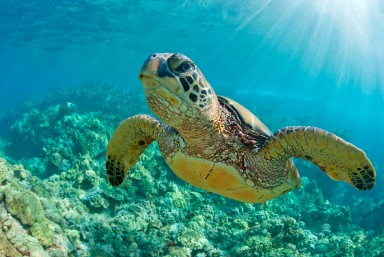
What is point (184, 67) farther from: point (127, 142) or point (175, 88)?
point (127, 142)

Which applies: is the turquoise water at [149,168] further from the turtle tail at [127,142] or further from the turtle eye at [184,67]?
the turtle eye at [184,67]

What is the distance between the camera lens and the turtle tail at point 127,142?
12.9 feet

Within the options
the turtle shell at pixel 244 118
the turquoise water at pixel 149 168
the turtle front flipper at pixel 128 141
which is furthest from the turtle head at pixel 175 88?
the turquoise water at pixel 149 168

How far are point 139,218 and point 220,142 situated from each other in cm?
386

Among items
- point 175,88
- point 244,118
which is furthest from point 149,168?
point 175,88

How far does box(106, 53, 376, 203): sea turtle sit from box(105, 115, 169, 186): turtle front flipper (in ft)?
0.04

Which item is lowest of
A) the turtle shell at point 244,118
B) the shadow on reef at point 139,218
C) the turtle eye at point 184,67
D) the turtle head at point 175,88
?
the shadow on reef at point 139,218

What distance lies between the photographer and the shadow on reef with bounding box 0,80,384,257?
4.95 metres

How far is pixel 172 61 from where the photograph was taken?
2461mm

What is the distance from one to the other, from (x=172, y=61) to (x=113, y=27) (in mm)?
30786

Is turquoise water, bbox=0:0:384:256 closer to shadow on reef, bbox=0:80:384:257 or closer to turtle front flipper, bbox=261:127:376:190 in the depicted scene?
shadow on reef, bbox=0:80:384:257

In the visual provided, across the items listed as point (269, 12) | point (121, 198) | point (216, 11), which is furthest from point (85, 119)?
point (269, 12)

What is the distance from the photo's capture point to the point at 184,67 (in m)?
2.51

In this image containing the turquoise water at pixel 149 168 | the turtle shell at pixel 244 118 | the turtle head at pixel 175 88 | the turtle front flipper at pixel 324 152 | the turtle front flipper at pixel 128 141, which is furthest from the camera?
the turquoise water at pixel 149 168
